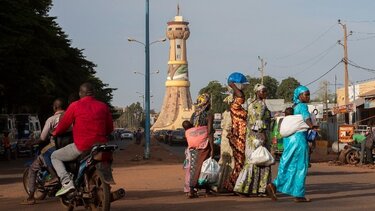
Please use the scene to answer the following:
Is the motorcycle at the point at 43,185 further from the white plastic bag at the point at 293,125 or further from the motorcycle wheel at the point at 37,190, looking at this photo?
the white plastic bag at the point at 293,125

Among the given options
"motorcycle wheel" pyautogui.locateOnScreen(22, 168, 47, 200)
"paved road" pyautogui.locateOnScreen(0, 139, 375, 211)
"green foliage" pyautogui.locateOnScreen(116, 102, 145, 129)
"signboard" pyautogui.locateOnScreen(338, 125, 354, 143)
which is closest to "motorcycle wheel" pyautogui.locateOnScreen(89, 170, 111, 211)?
"paved road" pyautogui.locateOnScreen(0, 139, 375, 211)

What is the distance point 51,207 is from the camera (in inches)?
373

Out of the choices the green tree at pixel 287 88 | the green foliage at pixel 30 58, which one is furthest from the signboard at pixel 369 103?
the green tree at pixel 287 88

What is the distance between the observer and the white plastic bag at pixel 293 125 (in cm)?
992

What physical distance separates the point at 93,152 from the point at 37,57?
24.8 m

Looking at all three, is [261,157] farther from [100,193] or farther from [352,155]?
[352,155]

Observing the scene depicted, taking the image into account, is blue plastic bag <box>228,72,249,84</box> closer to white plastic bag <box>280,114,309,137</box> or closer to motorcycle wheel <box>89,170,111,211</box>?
white plastic bag <box>280,114,309,137</box>

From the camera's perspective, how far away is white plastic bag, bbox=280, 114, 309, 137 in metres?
9.92

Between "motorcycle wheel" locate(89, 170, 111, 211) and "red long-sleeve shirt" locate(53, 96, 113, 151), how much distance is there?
46 centimetres

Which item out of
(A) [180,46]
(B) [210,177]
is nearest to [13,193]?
(B) [210,177]

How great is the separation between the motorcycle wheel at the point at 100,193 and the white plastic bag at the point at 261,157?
128 inches

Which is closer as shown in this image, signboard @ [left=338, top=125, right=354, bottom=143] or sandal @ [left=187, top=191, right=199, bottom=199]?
sandal @ [left=187, top=191, right=199, bottom=199]

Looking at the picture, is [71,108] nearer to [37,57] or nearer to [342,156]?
[342,156]

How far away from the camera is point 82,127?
26.2ft
